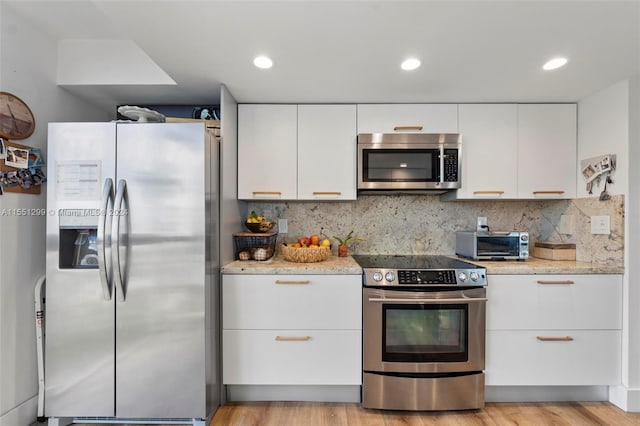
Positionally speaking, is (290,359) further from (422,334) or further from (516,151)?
(516,151)

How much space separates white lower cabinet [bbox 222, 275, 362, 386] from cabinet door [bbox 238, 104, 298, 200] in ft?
2.32

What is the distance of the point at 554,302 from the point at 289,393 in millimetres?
1875

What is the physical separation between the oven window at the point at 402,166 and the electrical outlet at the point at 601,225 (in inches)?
44.9

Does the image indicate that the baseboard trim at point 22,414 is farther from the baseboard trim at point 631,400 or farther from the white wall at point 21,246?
the baseboard trim at point 631,400

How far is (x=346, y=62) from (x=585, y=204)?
2082 millimetres

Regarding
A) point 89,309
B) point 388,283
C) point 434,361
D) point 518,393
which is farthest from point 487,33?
point 89,309

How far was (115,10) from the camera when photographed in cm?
131

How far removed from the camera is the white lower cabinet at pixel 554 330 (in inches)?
78.2

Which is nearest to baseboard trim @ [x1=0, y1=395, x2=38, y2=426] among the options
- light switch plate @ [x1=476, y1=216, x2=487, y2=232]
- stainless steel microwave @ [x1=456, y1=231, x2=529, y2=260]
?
stainless steel microwave @ [x1=456, y1=231, x2=529, y2=260]

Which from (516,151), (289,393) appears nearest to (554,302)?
(516,151)

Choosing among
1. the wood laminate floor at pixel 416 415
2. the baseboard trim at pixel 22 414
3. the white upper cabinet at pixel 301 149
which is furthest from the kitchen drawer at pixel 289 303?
the baseboard trim at pixel 22 414

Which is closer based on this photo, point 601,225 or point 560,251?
point 601,225

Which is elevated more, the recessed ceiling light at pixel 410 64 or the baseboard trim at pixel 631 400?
the recessed ceiling light at pixel 410 64

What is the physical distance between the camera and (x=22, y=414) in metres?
1.76
